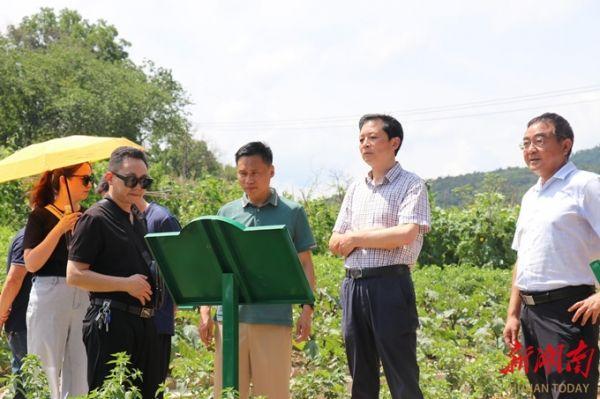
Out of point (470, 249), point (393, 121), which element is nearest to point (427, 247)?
point (470, 249)

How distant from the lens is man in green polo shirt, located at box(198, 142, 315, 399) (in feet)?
15.2

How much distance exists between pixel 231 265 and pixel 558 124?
1943 mm

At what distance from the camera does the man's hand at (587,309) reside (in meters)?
4.22

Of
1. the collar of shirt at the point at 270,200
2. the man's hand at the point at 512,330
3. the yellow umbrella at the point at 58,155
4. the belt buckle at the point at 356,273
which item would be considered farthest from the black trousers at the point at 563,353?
the yellow umbrella at the point at 58,155

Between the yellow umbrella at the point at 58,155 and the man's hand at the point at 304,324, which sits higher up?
the yellow umbrella at the point at 58,155

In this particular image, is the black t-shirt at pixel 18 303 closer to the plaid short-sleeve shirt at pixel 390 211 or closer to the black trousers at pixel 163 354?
the black trousers at pixel 163 354

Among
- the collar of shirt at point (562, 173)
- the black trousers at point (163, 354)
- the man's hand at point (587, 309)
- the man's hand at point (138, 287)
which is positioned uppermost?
the collar of shirt at point (562, 173)

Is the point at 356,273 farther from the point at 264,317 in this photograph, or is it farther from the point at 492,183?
the point at 492,183

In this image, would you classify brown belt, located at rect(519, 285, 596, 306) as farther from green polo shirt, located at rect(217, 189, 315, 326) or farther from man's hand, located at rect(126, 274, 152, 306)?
man's hand, located at rect(126, 274, 152, 306)

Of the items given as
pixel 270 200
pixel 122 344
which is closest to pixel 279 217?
pixel 270 200

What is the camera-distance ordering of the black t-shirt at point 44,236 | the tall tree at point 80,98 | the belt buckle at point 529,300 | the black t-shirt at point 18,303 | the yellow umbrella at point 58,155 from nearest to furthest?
the belt buckle at point 529,300 < the black t-shirt at point 44,236 < the yellow umbrella at point 58,155 < the black t-shirt at point 18,303 < the tall tree at point 80,98

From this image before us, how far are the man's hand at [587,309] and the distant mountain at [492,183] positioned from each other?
33.4ft

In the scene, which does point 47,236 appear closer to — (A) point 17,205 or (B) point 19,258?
(B) point 19,258

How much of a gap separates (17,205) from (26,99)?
2717 centimetres
